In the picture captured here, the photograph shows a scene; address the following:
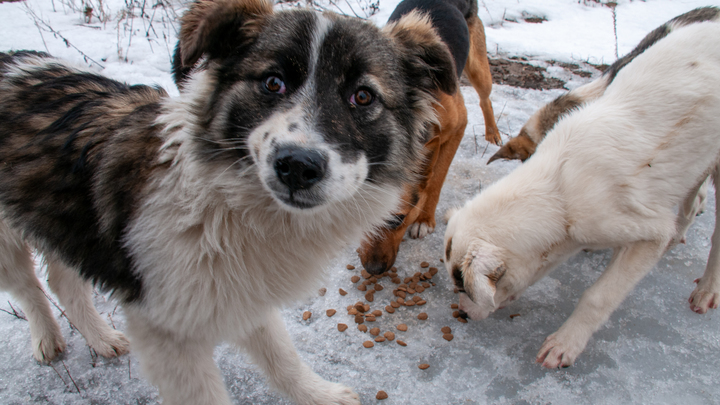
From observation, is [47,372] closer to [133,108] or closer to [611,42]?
[133,108]

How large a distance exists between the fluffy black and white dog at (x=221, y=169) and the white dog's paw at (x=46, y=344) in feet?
2.80

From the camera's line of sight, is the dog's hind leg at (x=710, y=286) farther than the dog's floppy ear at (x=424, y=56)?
Yes

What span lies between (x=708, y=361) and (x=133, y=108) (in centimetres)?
351

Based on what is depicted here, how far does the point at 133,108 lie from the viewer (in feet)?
6.49

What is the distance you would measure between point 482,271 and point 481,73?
9.67 ft

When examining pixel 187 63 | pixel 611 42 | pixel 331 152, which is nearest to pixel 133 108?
pixel 187 63

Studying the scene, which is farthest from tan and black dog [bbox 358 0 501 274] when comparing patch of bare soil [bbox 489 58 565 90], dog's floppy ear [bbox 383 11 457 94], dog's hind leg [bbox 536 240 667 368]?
patch of bare soil [bbox 489 58 565 90]

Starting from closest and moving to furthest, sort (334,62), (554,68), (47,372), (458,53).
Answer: (334,62) → (47,372) → (458,53) → (554,68)

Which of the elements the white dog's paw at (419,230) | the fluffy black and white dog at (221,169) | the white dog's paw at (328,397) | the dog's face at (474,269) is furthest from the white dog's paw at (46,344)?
the white dog's paw at (419,230)

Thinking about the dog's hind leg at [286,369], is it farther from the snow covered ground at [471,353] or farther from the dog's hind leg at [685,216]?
Result: the dog's hind leg at [685,216]

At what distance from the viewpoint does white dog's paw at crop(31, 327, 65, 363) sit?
7.79ft

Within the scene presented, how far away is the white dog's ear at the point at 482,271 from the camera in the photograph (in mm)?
2344

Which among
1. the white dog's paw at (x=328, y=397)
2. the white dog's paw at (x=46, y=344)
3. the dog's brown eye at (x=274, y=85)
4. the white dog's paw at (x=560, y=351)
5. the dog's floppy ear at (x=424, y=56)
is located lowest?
the white dog's paw at (x=46, y=344)

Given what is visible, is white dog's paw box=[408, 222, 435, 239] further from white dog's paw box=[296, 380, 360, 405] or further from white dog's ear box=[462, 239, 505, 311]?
white dog's paw box=[296, 380, 360, 405]
